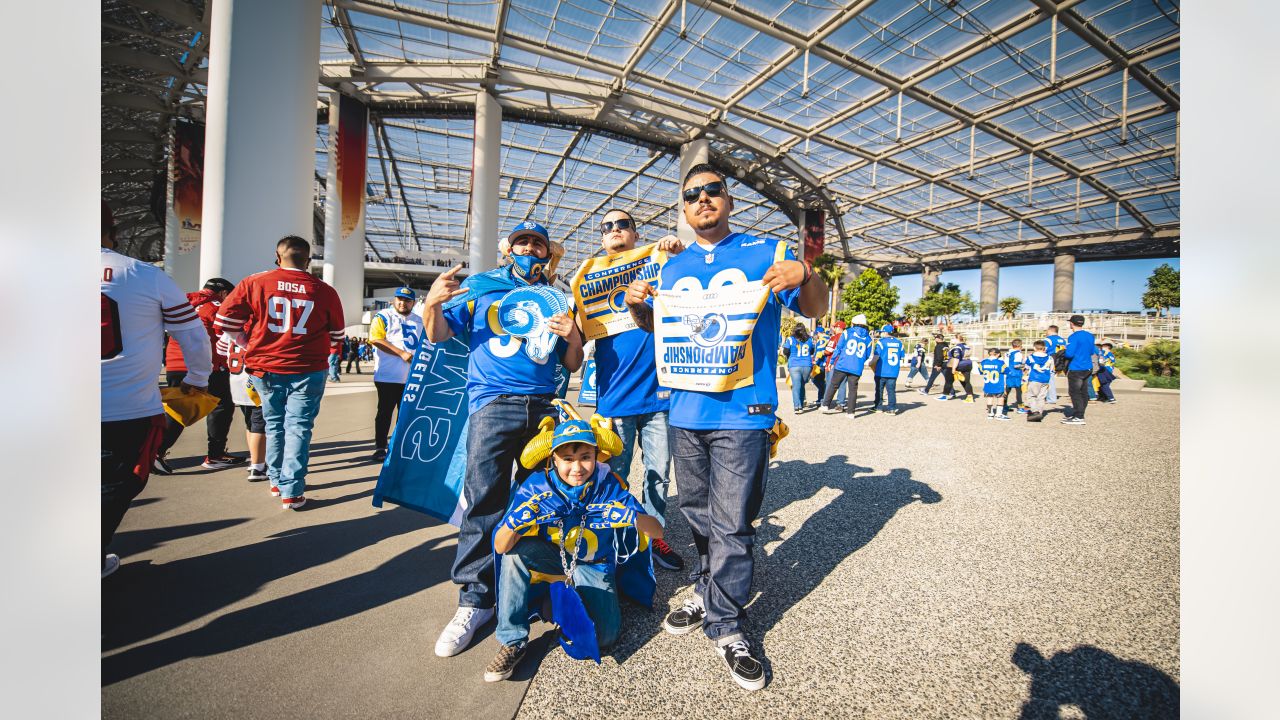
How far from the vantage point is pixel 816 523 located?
133 inches

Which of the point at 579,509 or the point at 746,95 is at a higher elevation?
the point at 746,95

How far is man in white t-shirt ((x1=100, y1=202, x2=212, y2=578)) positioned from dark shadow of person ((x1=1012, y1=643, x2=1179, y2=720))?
3936 mm

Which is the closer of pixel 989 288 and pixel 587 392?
pixel 587 392

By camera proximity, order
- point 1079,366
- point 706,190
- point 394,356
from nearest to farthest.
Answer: point 706,190 → point 394,356 → point 1079,366

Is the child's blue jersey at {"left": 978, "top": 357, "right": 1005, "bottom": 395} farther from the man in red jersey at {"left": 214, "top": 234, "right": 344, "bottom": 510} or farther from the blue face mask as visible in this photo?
the man in red jersey at {"left": 214, "top": 234, "right": 344, "bottom": 510}

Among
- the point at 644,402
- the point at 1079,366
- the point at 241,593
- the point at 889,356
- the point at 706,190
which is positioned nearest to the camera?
the point at 706,190

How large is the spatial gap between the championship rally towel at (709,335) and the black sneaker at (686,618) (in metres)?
1.06

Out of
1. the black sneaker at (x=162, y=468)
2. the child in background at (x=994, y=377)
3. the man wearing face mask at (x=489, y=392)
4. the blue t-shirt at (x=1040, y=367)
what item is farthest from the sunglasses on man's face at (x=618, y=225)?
the child in background at (x=994, y=377)

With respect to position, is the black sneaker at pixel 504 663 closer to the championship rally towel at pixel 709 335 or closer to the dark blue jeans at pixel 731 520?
the dark blue jeans at pixel 731 520

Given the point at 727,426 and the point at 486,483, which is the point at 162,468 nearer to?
the point at 486,483

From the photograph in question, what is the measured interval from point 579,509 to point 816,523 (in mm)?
2154

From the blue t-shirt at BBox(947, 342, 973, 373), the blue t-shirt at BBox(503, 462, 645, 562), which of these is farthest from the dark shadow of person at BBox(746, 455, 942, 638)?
the blue t-shirt at BBox(947, 342, 973, 373)

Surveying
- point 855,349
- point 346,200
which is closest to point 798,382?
point 855,349

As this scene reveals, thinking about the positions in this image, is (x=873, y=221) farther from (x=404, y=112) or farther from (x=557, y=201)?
(x=404, y=112)
